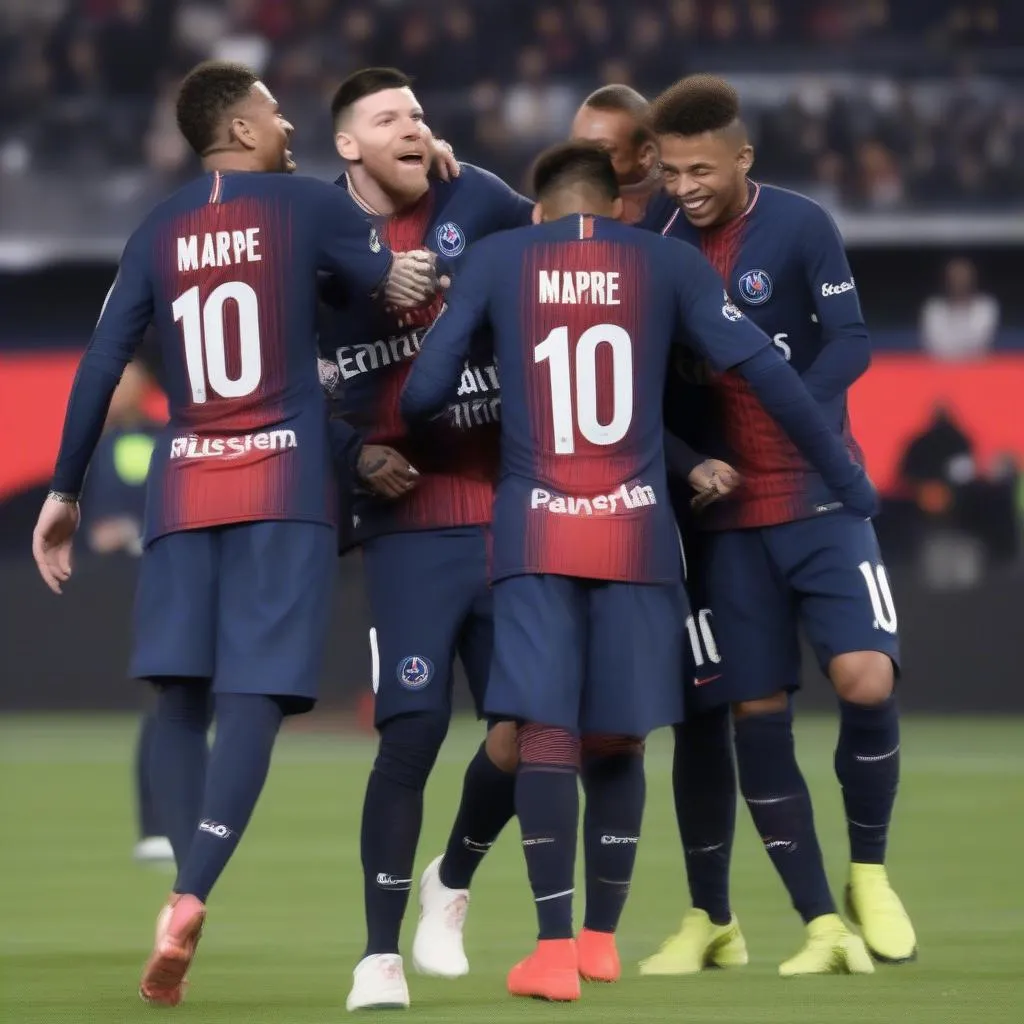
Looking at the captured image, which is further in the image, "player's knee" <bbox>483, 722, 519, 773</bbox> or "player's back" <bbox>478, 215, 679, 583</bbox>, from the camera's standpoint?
"player's knee" <bbox>483, 722, 519, 773</bbox>

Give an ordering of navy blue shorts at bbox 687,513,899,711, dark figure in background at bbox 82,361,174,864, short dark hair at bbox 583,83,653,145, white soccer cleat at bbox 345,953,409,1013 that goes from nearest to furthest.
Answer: white soccer cleat at bbox 345,953,409,1013
navy blue shorts at bbox 687,513,899,711
short dark hair at bbox 583,83,653,145
dark figure in background at bbox 82,361,174,864

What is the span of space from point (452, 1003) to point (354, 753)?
24.3 ft

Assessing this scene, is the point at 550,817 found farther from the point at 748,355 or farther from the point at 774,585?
the point at 748,355

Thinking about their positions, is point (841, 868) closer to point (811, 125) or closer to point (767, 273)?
point (767, 273)

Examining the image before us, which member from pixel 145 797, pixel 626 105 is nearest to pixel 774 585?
pixel 626 105

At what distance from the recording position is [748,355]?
5148mm

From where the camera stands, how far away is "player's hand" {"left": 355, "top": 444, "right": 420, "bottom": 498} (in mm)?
5395

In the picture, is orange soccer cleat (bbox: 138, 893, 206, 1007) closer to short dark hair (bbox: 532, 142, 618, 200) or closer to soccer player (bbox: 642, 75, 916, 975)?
soccer player (bbox: 642, 75, 916, 975)

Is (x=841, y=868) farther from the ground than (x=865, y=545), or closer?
closer

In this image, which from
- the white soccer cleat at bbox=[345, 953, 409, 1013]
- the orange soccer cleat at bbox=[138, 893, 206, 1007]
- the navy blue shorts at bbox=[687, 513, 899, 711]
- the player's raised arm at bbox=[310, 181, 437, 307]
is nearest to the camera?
the orange soccer cleat at bbox=[138, 893, 206, 1007]

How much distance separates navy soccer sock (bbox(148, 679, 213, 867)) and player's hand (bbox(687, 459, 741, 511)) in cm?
127

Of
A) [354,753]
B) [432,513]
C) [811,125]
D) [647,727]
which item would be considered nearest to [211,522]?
[432,513]

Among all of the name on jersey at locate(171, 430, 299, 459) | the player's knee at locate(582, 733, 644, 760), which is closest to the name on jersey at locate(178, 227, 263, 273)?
the name on jersey at locate(171, 430, 299, 459)

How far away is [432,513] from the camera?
550cm
